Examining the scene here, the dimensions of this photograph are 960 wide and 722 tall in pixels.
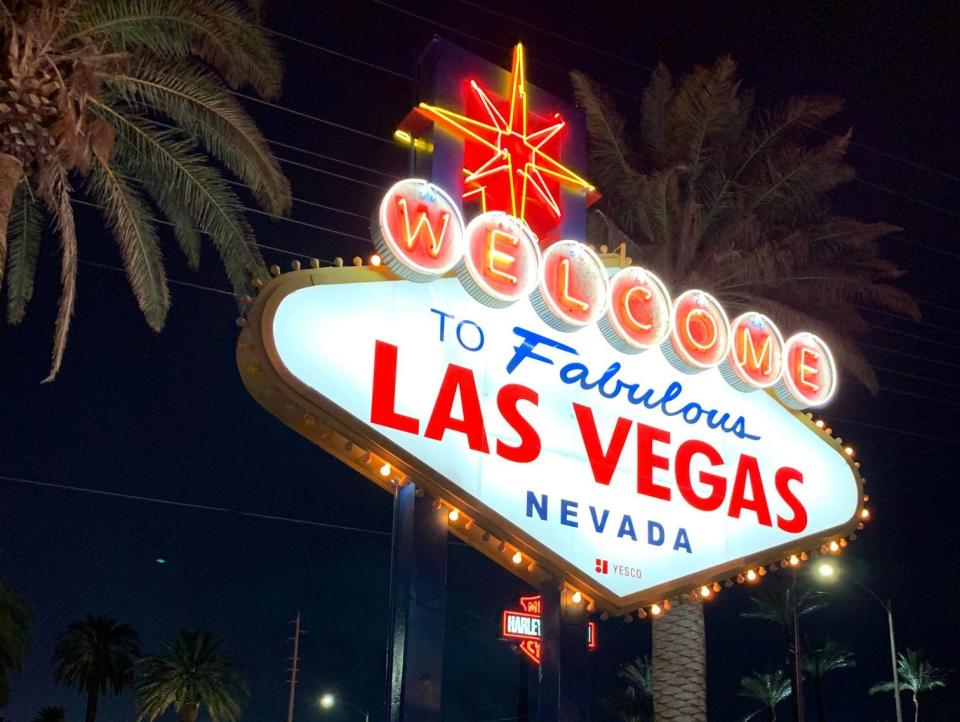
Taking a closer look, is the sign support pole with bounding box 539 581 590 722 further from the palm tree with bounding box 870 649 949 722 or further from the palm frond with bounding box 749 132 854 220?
the palm tree with bounding box 870 649 949 722

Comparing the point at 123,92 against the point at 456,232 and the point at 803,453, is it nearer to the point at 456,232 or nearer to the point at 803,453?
the point at 456,232

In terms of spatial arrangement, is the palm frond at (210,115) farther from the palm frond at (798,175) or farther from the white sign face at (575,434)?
the palm frond at (798,175)

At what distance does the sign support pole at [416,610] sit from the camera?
35.5 feet

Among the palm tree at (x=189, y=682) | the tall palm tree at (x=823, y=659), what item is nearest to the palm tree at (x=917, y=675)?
the tall palm tree at (x=823, y=659)

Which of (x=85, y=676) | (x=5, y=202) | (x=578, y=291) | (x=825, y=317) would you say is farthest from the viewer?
(x=85, y=676)

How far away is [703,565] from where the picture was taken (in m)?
14.3

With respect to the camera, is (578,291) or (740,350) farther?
(740,350)

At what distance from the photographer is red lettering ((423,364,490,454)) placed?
12.3 meters

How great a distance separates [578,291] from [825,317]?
7428 millimetres

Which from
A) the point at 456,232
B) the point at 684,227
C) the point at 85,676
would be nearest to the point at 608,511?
the point at 456,232

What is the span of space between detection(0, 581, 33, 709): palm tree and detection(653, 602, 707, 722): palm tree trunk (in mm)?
16576

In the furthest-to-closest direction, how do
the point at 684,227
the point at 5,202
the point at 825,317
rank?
the point at 825,317
the point at 684,227
the point at 5,202

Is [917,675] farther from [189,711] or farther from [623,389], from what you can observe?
[623,389]

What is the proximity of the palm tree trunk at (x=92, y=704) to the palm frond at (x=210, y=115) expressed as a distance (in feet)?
150
